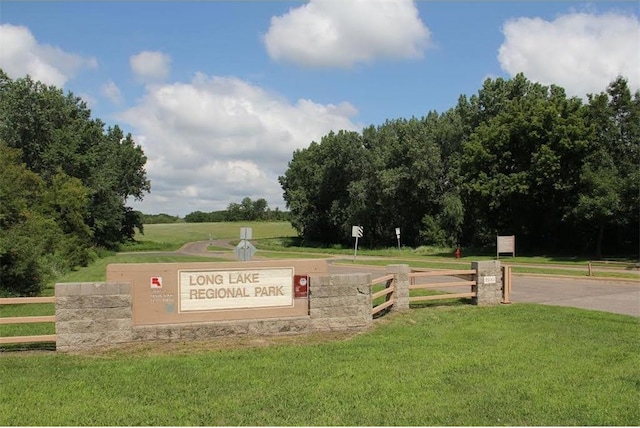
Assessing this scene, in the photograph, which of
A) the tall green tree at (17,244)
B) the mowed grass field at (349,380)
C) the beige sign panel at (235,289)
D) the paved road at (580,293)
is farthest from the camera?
the tall green tree at (17,244)

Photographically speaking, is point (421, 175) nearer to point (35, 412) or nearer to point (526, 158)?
point (526, 158)

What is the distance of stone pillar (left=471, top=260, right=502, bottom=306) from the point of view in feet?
45.4

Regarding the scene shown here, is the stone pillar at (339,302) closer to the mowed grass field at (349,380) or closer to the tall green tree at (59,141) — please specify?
the mowed grass field at (349,380)

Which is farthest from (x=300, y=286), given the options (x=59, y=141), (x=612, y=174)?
(x=59, y=141)

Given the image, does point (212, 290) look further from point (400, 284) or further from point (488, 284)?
point (488, 284)

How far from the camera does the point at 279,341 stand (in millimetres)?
9586

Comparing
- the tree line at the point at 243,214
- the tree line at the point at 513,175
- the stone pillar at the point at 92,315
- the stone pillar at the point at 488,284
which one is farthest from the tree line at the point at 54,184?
the tree line at the point at 243,214

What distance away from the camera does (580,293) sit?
17.1 m

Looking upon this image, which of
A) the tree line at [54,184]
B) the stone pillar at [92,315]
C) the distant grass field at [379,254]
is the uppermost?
the tree line at [54,184]

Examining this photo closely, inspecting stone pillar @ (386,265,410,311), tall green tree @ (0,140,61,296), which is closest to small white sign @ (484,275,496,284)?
stone pillar @ (386,265,410,311)

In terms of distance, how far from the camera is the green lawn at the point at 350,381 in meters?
5.50

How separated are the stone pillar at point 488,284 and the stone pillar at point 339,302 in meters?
4.25

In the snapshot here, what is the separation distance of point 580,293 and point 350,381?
12878 mm

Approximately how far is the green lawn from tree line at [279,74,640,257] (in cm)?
3021
